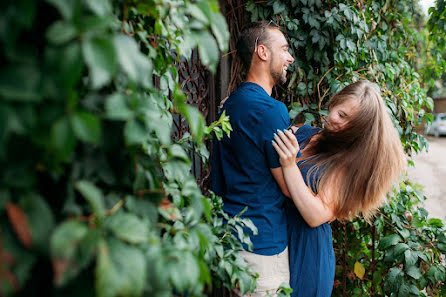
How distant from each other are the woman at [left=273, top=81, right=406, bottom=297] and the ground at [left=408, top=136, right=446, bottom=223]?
12.4ft

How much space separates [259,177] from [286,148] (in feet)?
0.66

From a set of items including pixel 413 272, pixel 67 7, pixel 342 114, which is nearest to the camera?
pixel 67 7

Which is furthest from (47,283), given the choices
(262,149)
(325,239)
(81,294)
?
(325,239)

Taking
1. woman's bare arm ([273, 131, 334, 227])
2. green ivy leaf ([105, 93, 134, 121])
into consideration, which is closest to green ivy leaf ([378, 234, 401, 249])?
woman's bare arm ([273, 131, 334, 227])

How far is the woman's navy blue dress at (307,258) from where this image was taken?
1.58 meters

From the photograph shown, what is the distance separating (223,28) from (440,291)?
6.99 feet

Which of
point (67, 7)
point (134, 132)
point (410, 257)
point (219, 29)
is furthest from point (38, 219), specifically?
point (410, 257)

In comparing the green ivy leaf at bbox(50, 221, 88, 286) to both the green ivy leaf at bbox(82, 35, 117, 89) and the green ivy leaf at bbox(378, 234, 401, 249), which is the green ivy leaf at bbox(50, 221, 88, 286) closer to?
the green ivy leaf at bbox(82, 35, 117, 89)

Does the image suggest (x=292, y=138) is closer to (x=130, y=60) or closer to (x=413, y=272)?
(x=130, y=60)

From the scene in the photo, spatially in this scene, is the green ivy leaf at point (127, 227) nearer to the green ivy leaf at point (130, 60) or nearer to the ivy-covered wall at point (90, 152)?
the ivy-covered wall at point (90, 152)

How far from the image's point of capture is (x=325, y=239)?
5.43 ft

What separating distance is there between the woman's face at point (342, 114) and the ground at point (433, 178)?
3.81 m

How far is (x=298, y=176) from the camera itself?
4.72 feet

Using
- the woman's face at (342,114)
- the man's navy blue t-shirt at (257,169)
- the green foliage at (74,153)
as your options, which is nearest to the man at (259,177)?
the man's navy blue t-shirt at (257,169)
